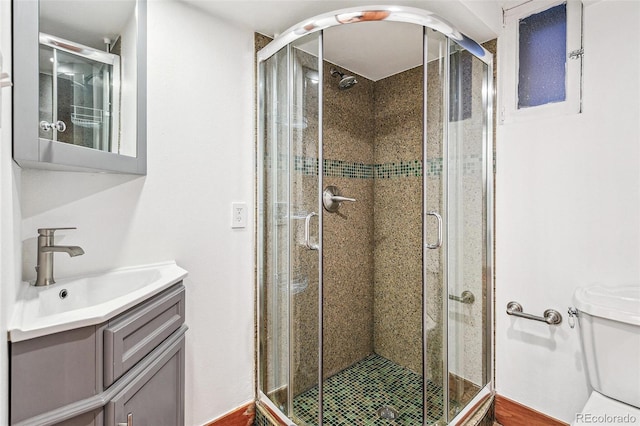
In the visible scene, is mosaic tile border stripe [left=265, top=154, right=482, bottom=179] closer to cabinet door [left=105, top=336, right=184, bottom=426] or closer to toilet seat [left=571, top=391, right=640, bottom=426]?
cabinet door [left=105, top=336, right=184, bottom=426]

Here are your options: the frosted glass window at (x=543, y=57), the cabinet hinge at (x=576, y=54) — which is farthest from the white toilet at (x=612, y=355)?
the cabinet hinge at (x=576, y=54)

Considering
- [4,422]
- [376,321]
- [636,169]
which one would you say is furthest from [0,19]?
[376,321]

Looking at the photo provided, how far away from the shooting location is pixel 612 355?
1304 mm

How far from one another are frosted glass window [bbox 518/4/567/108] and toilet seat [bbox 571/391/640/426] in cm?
134

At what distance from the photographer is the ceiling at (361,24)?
59.9 inches

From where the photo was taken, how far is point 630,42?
56.3 inches

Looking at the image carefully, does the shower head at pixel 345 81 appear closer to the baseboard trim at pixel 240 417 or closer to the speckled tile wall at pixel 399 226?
the speckled tile wall at pixel 399 226

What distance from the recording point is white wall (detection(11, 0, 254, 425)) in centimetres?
127

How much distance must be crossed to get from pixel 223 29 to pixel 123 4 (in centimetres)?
50

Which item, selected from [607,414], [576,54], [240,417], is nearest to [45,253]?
[240,417]

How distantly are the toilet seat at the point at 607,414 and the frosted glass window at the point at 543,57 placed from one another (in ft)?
4.41

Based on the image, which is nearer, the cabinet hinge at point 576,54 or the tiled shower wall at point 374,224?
the cabinet hinge at point 576,54

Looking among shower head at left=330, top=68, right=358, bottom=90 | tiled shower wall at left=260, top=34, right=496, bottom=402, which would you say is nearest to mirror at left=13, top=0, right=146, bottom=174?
tiled shower wall at left=260, top=34, right=496, bottom=402

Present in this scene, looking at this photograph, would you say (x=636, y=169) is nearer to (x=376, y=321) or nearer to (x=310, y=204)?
(x=310, y=204)
